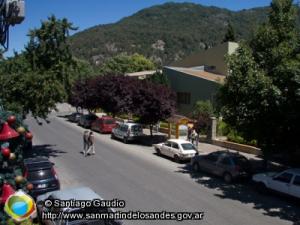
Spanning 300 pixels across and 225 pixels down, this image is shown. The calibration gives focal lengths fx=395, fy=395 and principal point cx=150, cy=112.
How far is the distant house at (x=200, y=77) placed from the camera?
123ft

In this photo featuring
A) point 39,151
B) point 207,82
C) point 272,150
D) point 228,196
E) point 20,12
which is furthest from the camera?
point 207,82

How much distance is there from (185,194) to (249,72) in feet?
18.8

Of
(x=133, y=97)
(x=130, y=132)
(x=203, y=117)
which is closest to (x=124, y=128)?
(x=130, y=132)

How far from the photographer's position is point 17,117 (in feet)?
17.5

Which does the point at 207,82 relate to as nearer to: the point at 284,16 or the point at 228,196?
the point at 284,16

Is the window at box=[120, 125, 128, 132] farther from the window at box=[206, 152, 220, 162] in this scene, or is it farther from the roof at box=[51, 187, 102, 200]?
the roof at box=[51, 187, 102, 200]

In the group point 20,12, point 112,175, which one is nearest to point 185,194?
point 112,175

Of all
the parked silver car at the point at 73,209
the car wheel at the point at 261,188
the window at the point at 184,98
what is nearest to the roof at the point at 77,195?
the parked silver car at the point at 73,209

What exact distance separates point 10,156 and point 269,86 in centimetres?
1285

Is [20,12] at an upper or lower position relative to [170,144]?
upper

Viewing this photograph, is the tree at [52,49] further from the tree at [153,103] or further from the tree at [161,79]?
the tree at [161,79]

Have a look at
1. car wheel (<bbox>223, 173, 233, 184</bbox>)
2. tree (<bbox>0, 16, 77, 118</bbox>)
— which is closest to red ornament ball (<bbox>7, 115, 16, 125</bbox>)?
car wheel (<bbox>223, 173, 233, 184</bbox>)

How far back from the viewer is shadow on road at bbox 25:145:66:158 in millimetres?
23906

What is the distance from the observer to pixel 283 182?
15.4m
